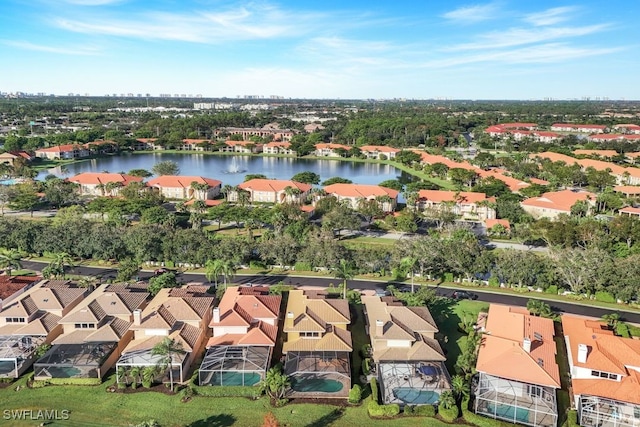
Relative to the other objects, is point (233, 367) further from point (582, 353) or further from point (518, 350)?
point (582, 353)

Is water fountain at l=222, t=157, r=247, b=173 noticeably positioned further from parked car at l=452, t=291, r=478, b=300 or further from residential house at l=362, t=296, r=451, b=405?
Answer: residential house at l=362, t=296, r=451, b=405

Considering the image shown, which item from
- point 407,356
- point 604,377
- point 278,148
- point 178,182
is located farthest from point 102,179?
point 604,377

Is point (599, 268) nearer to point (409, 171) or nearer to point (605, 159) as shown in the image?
point (409, 171)

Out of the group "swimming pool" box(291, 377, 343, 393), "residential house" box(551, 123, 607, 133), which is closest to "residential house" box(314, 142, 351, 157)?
"residential house" box(551, 123, 607, 133)

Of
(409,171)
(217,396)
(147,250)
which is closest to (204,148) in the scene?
(409,171)

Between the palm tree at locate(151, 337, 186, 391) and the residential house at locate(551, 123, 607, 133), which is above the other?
the residential house at locate(551, 123, 607, 133)
